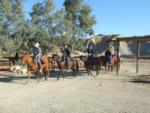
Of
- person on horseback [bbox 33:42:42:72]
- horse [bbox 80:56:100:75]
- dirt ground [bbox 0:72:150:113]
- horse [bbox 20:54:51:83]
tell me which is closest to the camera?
dirt ground [bbox 0:72:150:113]

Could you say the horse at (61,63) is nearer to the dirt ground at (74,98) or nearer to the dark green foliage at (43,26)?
the dirt ground at (74,98)

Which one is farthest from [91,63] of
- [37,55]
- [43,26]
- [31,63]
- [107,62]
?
[43,26]

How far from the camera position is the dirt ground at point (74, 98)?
1462 cm

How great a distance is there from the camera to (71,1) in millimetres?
63594

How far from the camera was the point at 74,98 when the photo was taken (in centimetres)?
1741

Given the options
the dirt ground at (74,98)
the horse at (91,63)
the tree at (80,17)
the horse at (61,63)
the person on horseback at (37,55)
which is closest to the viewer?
the dirt ground at (74,98)

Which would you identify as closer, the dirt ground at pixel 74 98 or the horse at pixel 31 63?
the dirt ground at pixel 74 98

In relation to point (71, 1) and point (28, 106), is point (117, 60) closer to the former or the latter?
point (28, 106)

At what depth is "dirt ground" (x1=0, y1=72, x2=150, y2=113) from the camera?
1462 centimetres

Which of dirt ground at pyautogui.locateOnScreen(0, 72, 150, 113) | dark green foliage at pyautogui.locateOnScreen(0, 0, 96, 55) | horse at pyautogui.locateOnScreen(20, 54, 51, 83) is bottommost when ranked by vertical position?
dirt ground at pyautogui.locateOnScreen(0, 72, 150, 113)

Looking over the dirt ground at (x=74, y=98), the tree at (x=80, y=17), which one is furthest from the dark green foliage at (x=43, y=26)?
the dirt ground at (x=74, y=98)

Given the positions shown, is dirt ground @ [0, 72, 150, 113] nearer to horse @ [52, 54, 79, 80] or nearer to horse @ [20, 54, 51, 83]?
horse @ [20, 54, 51, 83]

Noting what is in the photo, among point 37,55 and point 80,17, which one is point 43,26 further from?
point 37,55

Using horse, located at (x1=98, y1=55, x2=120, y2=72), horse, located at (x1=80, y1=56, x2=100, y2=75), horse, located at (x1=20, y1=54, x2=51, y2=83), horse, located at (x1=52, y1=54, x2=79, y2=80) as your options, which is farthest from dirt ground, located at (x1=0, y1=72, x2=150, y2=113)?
horse, located at (x1=98, y1=55, x2=120, y2=72)
